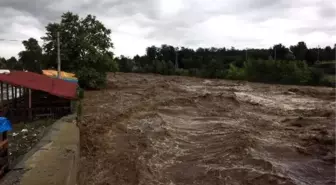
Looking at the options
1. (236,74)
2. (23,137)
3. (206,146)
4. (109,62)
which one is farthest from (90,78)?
(236,74)

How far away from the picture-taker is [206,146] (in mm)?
10695

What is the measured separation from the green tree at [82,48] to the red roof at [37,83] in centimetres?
1197

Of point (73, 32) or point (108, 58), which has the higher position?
point (73, 32)

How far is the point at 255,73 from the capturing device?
139 ft

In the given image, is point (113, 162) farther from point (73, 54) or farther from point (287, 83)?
point (287, 83)

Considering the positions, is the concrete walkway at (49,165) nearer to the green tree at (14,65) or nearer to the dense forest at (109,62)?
the dense forest at (109,62)

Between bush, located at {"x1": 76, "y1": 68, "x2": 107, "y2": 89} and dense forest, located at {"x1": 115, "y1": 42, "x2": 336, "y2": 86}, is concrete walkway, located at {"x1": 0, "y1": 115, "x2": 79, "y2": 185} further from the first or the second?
dense forest, located at {"x1": 115, "y1": 42, "x2": 336, "y2": 86}

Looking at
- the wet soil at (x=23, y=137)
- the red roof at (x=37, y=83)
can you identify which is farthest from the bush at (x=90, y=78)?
the wet soil at (x=23, y=137)

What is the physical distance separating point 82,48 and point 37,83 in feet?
43.4

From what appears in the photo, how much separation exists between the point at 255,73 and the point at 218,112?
26722mm

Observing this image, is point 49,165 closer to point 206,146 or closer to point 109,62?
point 206,146

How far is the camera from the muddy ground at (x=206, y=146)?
314 inches

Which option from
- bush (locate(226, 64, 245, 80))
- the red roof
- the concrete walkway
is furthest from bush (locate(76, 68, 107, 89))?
bush (locate(226, 64, 245, 80))

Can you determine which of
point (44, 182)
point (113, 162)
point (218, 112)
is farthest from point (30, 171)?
point (218, 112)
